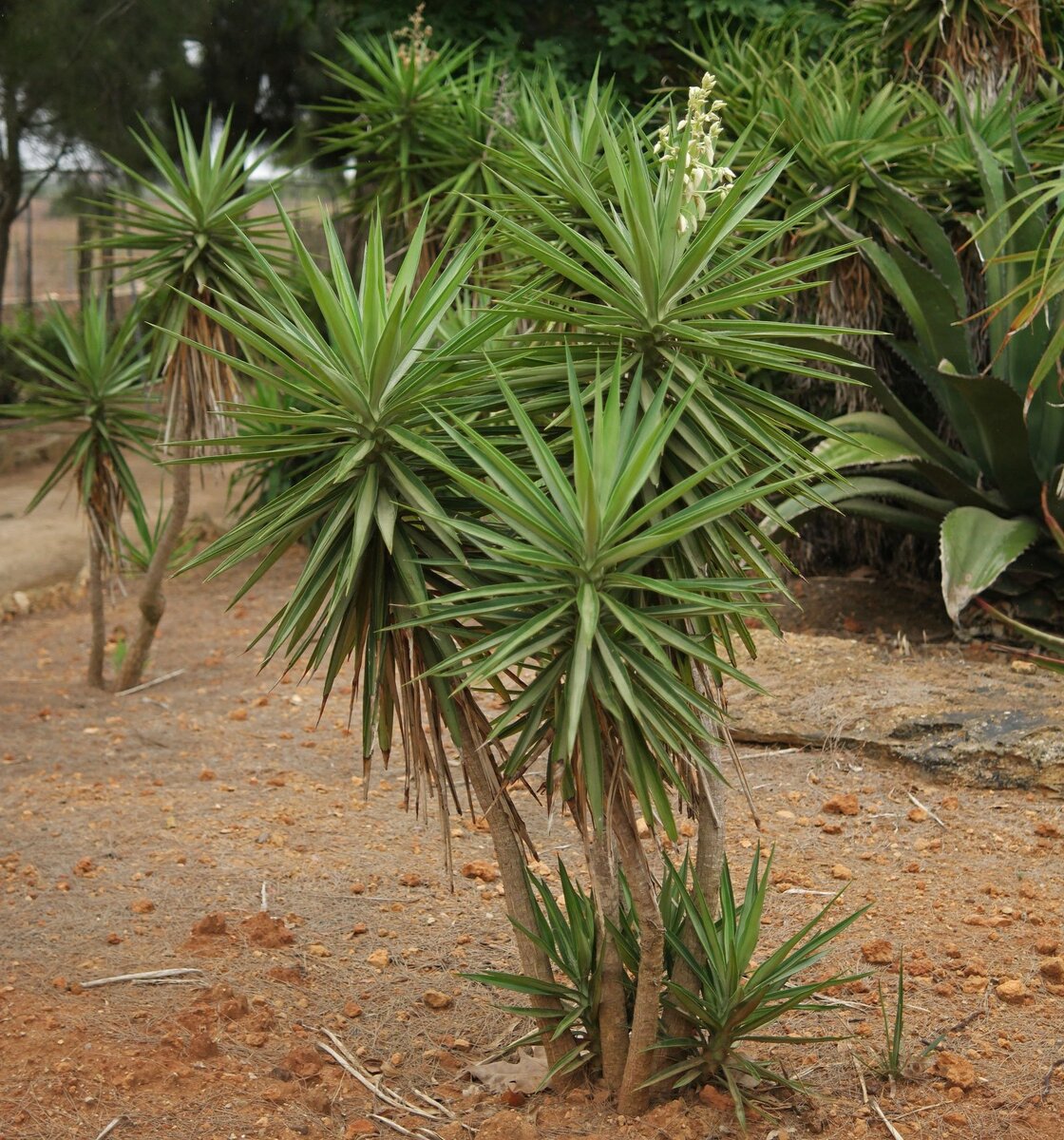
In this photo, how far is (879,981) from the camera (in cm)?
331

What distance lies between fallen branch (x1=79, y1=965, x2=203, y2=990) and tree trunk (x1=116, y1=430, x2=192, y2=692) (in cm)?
272

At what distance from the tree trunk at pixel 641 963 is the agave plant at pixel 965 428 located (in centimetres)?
295

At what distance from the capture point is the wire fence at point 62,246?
11750mm

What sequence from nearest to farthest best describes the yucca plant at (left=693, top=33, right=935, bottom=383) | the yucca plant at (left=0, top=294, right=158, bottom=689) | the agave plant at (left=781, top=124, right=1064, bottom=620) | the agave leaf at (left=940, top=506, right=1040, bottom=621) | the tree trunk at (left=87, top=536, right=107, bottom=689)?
the agave leaf at (left=940, top=506, right=1040, bottom=621), the agave plant at (left=781, top=124, right=1064, bottom=620), the yucca plant at (left=0, top=294, right=158, bottom=689), the yucca plant at (left=693, top=33, right=935, bottom=383), the tree trunk at (left=87, top=536, right=107, bottom=689)

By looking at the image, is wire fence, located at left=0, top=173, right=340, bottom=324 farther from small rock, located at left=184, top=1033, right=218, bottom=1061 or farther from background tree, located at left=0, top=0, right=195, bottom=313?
small rock, located at left=184, top=1033, right=218, bottom=1061

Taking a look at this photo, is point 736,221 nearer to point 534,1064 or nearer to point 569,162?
point 569,162

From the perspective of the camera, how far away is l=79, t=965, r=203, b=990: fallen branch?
11.5ft

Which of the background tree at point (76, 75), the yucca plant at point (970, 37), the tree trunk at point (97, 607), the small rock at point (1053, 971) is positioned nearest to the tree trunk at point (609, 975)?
the small rock at point (1053, 971)

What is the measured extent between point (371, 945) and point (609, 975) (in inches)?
44.7

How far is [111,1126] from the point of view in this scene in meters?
2.88

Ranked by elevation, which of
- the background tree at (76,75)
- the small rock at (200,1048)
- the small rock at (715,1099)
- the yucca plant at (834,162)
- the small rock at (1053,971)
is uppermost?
the background tree at (76,75)

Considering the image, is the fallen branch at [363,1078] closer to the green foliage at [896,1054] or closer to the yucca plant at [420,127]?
the green foliage at [896,1054]

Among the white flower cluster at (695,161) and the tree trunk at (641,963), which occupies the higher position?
the white flower cluster at (695,161)

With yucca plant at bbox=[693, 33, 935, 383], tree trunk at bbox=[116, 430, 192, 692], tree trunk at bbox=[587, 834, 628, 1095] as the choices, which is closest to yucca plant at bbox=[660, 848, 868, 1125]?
tree trunk at bbox=[587, 834, 628, 1095]
